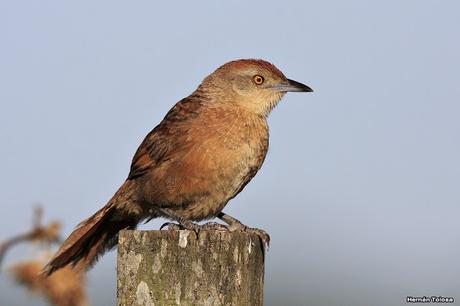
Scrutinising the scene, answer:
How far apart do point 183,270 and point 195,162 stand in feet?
8.43

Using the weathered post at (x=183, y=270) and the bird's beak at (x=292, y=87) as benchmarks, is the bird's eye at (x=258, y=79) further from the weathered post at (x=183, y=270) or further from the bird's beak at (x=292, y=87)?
the weathered post at (x=183, y=270)

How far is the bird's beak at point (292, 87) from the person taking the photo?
6762 millimetres

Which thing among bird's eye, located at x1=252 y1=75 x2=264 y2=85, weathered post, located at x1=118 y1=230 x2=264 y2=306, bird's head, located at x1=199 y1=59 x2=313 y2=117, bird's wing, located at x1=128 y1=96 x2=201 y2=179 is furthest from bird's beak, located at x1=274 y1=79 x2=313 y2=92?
weathered post, located at x1=118 y1=230 x2=264 y2=306

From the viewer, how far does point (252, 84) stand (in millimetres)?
6723

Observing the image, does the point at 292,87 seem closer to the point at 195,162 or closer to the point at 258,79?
the point at 258,79

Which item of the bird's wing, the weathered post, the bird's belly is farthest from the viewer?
the bird's wing

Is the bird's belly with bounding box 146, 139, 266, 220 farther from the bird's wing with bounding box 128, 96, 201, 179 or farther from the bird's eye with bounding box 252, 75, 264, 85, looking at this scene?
the bird's eye with bounding box 252, 75, 264, 85

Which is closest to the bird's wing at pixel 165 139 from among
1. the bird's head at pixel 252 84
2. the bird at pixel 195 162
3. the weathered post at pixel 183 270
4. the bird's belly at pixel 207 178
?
the bird at pixel 195 162

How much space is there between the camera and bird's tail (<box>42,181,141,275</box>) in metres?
5.68

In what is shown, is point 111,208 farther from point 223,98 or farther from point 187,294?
point 187,294

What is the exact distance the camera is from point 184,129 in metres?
6.15

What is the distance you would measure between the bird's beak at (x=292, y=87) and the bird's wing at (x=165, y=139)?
789 millimetres

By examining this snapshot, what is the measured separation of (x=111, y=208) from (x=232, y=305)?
3.09m

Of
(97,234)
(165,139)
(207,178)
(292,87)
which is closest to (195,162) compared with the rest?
(207,178)
